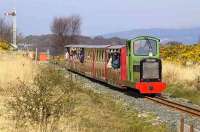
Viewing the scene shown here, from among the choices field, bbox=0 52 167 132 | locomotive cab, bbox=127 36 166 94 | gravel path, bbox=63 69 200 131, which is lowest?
gravel path, bbox=63 69 200 131

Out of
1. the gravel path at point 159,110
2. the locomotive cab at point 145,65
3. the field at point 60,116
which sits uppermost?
the locomotive cab at point 145,65

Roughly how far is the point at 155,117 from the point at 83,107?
2458 mm

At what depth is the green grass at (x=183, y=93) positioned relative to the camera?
26.0 metres

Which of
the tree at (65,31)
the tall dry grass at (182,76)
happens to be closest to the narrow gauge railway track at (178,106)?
the tall dry grass at (182,76)

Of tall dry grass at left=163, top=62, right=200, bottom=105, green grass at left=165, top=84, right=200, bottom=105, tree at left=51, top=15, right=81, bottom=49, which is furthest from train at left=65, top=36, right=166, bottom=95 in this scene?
tree at left=51, top=15, right=81, bottom=49

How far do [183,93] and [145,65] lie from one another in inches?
110

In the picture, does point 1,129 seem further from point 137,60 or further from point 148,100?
point 137,60

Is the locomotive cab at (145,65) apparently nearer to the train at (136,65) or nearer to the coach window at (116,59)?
the train at (136,65)

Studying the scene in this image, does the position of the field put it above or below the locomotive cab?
below

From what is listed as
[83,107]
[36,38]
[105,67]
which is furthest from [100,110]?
[36,38]

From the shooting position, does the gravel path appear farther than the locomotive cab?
No

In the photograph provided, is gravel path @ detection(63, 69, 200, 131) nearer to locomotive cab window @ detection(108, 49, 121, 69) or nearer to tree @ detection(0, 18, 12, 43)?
locomotive cab window @ detection(108, 49, 121, 69)

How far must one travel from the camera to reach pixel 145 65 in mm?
26344

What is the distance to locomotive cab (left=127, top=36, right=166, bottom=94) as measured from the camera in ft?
85.6
